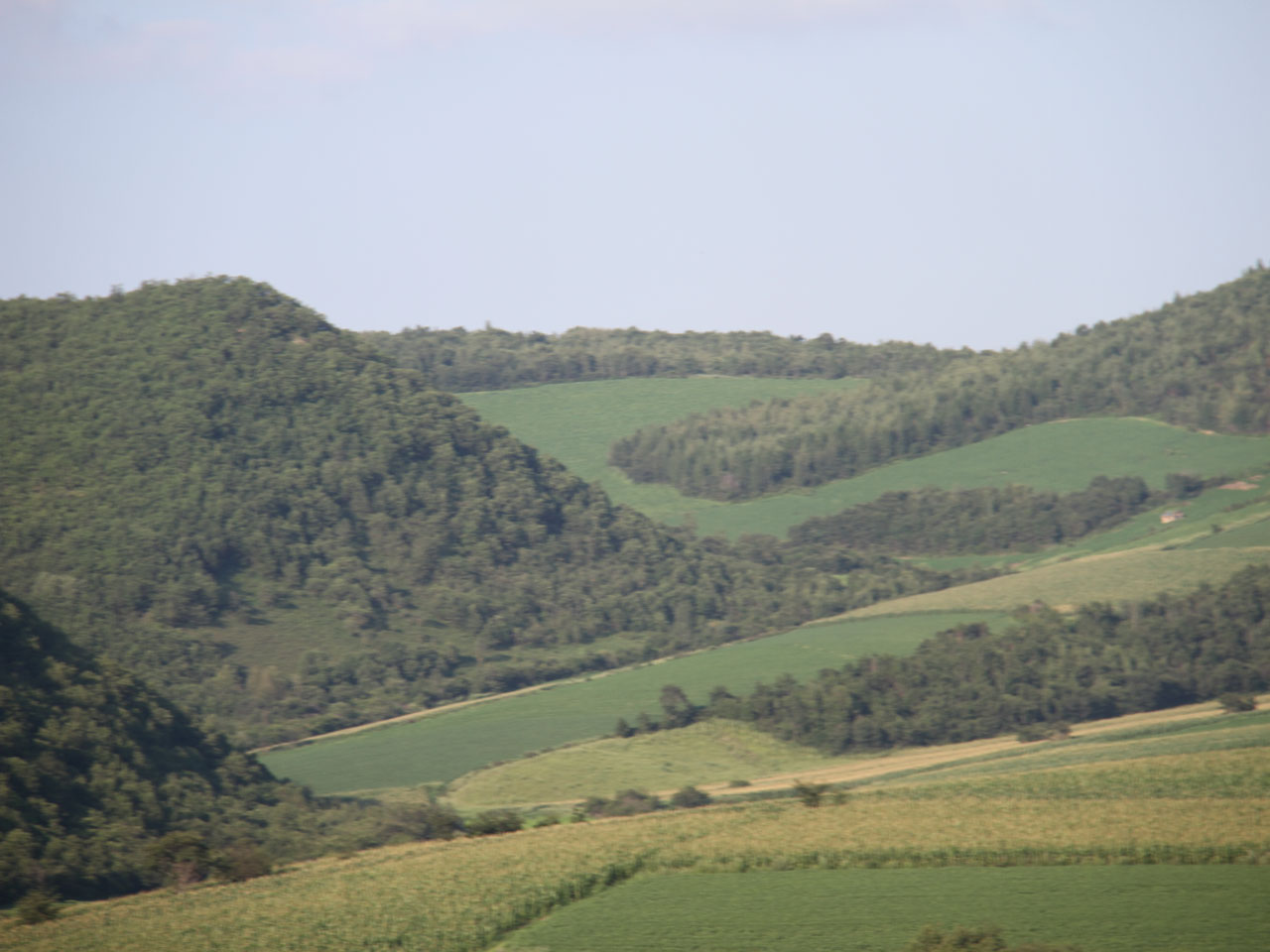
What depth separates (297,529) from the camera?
103 metres

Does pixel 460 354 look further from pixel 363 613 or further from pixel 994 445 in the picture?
pixel 363 613

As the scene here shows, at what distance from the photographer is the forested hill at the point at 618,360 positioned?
184250 millimetres

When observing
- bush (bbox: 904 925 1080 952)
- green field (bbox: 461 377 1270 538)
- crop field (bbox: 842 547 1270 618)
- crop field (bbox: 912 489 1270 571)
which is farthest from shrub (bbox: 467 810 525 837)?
green field (bbox: 461 377 1270 538)

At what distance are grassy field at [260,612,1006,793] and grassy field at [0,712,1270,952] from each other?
2525 cm

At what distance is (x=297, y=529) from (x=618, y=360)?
89.0 meters

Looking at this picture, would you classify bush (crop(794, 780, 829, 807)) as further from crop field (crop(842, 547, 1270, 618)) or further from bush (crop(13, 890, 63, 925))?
crop field (crop(842, 547, 1270, 618))

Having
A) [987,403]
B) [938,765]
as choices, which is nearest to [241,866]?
[938,765]

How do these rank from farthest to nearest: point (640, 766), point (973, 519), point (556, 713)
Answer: point (973, 519), point (556, 713), point (640, 766)

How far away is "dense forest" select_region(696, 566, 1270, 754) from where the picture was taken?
6981cm

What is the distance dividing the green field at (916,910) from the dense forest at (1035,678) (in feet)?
120

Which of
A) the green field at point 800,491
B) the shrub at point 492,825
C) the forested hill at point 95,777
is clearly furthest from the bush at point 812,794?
the green field at point 800,491

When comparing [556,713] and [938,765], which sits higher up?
[556,713]

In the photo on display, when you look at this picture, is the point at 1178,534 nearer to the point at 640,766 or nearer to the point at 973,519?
the point at 973,519

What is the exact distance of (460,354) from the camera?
188625mm
